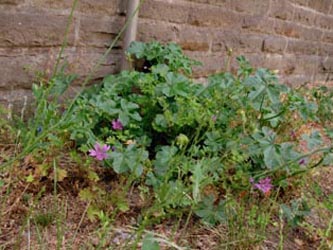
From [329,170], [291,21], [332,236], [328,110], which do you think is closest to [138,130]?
[332,236]

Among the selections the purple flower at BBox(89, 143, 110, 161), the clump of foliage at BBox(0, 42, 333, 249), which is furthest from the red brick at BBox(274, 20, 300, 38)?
the purple flower at BBox(89, 143, 110, 161)

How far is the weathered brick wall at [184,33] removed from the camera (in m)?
1.86

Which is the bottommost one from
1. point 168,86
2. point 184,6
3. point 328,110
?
point 328,110

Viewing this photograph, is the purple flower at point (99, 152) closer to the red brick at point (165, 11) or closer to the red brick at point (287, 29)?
the red brick at point (165, 11)

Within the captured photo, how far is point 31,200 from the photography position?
1.43 meters

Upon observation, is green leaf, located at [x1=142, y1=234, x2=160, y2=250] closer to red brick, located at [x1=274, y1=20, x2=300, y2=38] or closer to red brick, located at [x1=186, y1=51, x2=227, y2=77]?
red brick, located at [x1=186, y1=51, x2=227, y2=77]

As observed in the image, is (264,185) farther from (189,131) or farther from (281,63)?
(281,63)

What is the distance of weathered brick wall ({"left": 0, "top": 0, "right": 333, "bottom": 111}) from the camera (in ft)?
6.11

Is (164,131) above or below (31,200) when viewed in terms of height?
above

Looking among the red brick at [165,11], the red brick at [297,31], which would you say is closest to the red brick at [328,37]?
the red brick at [297,31]

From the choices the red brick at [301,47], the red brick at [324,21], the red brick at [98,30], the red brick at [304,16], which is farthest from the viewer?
the red brick at [324,21]

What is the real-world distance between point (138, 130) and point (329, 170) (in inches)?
43.4

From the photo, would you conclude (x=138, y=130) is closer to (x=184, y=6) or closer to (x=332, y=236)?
(x=332, y=236)

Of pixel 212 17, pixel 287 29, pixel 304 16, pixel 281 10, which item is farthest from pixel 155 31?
pixel 304 16
